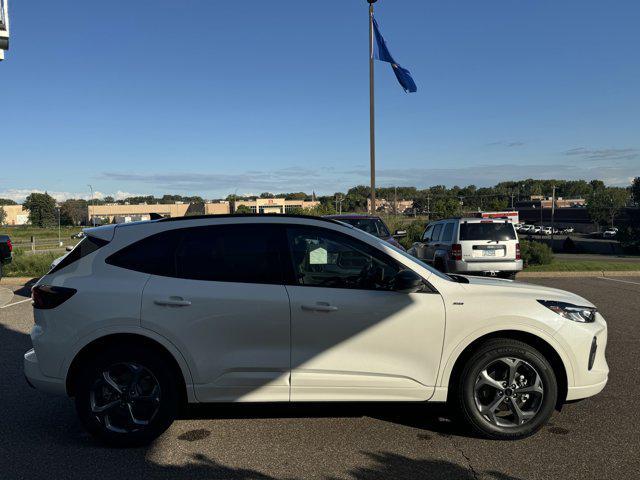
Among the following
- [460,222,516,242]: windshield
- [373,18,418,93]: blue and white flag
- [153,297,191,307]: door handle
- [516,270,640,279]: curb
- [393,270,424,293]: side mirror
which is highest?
[373,18,418,93]: blue and white flag

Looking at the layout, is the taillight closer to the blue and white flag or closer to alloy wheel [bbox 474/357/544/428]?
alloy wheel [bbox 474/357/544/428]

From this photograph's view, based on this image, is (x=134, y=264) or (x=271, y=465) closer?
(x=271, y=465)

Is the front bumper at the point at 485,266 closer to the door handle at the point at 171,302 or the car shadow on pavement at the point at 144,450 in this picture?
the car shadow on pavement at the point at 144,450

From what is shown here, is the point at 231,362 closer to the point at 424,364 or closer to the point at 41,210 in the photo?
the point at 424,364

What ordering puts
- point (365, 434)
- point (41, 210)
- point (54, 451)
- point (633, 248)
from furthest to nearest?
1. point (41, 210)
2. point (633, 248)
3. point (365, 434)
4. point (54, 451)

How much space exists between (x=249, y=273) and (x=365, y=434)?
62.9 inches

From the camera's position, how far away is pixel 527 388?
3932mm

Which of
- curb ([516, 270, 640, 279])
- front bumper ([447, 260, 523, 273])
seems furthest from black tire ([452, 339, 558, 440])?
curb ([516, 270, 640, 279])

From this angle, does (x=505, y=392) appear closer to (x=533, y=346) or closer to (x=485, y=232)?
(x=533, y=346)

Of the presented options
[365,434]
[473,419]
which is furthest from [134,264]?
[473,419]

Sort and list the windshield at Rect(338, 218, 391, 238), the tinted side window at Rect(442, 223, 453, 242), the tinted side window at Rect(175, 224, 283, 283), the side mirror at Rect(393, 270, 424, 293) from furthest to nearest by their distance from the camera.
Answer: the windshield at Rect(338, 218, 391, 238), the tinted side window at Rect(442, 223, 453, 242), the tinted side window at Rect(175, 224, 283, 283), the side mirror at Rect(393, 270, 424, 293)

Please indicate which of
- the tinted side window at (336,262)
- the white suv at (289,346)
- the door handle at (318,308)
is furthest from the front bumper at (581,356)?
the door handle at (318,308)

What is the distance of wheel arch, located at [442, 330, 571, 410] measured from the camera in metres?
3.96

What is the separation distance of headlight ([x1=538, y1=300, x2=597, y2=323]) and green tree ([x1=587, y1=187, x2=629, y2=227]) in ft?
295
